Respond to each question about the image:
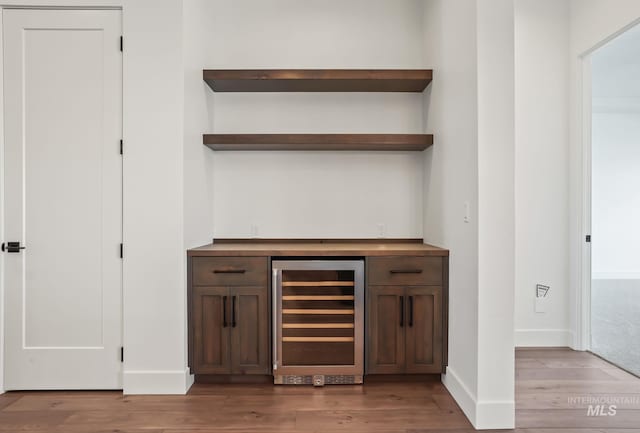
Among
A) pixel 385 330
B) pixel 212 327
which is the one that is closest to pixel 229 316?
pixel 212 327

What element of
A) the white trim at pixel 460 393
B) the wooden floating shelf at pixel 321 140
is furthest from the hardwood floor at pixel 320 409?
the wooden floating shelf at pixel 321 140

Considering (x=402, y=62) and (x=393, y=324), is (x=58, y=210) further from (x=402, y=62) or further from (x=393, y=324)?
(x=402, y=62)

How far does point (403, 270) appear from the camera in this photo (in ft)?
9.26

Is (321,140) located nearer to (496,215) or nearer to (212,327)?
(496,215)

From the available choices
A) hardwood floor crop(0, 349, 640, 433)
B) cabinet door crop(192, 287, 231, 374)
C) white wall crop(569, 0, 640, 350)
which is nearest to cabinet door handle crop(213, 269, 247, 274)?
cabinet door crop(192, 287, 231, 374)

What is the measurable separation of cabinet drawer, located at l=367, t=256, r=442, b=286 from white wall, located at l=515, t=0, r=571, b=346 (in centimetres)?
131

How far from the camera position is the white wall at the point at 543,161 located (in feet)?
11.9

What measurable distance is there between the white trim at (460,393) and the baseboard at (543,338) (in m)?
1.25

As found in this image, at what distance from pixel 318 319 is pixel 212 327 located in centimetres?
73

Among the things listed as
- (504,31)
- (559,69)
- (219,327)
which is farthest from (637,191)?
(219,327)

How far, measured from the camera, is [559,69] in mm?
3639

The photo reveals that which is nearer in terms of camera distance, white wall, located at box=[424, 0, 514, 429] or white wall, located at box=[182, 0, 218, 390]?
white wall, located at box=[424, 0, 514, 429]

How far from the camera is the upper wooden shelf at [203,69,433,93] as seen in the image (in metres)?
3.03

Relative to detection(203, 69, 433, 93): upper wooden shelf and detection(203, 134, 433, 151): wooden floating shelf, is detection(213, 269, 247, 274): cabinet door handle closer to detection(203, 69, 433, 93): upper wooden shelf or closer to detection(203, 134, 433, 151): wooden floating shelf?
detection(203, 134, 433, 151): wooden floating shelf
